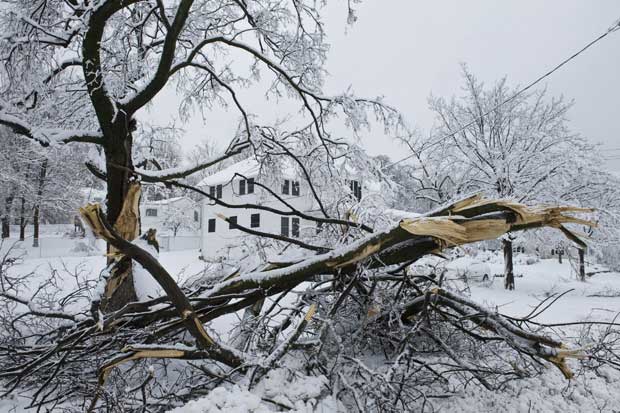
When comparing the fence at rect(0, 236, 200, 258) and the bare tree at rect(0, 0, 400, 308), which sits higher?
the bare tree at rect(0, 0, 400, 308)

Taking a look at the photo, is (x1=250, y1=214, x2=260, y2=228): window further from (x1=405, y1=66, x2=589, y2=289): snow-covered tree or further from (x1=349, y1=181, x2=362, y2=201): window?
A: (x1=349, y1=181, x2=362, y2=201): window

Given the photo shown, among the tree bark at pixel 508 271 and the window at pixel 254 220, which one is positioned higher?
the window at pixel 254 220

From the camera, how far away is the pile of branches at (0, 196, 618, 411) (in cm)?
276

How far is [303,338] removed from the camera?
3441mm

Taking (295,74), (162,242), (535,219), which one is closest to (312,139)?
(295,74)

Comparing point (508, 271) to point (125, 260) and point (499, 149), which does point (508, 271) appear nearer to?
point (499, 149)

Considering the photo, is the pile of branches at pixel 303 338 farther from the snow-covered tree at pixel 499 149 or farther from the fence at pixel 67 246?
the fence at pixel 67 246

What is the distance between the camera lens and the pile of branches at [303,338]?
276 centimetres


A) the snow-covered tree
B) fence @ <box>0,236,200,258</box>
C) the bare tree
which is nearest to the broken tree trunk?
the bare tree

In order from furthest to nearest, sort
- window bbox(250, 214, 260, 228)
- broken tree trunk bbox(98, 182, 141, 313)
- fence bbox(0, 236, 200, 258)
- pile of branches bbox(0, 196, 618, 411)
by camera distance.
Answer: window bbox(250, 214, 260, 228) < fence bbox(0, 236, 200, 258) < broken tree trunk bbox(98, 182, 141, 313) < pile of branches bbox(0, 196, 618, 411)

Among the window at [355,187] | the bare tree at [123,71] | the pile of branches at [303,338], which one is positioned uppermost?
the bare tree at [123,71]

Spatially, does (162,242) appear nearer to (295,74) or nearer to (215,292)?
(295,74)

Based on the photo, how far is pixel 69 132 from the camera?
523 cm

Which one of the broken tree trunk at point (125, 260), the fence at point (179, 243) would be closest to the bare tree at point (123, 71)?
the broken tree trunk at point (125, 260)
